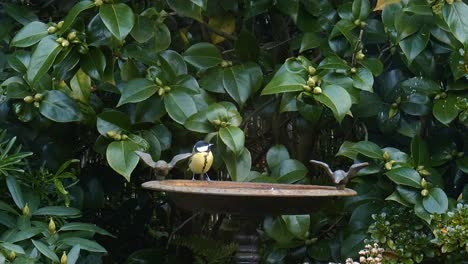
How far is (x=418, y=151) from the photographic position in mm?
2295

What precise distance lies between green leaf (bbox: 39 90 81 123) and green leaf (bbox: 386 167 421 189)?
3.06ft

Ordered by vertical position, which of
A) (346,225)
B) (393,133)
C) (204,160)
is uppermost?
(204,160)

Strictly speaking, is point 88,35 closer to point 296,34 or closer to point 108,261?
point 296,34

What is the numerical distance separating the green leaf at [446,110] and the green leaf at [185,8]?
77 centimetres

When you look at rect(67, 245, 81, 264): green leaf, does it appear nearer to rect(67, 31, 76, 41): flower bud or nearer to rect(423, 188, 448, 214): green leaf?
rect(67, 31, 76, 41): flower bud

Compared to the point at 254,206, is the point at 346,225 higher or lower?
lower

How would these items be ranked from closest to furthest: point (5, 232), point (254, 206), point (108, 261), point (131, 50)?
point (254, 206), point (5, 232), point (131, 50), point (108, 261)

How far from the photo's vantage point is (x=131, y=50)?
2307mm

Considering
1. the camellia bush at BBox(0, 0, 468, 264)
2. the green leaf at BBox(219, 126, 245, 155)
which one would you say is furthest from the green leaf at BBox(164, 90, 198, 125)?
the green leaf at BBox(219, 126, 245, 155)

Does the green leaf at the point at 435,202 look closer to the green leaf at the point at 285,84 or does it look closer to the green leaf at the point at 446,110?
the green leaf at the point at 446,110

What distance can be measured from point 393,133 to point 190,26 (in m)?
0.81

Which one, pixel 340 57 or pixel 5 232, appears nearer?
pixel 5 232

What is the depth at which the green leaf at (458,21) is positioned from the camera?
2.09 m

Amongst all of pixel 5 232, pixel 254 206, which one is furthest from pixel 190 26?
pixel 254 206
